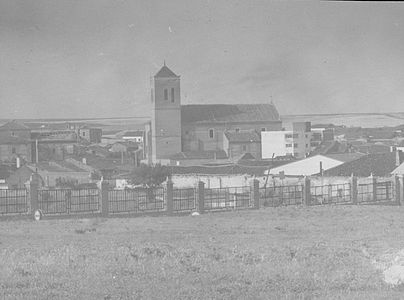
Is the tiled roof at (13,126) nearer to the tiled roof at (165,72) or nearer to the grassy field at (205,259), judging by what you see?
the grassy field at (205,259)

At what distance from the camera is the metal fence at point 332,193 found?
42.6ft

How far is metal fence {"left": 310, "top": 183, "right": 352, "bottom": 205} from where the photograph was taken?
13.0 metres

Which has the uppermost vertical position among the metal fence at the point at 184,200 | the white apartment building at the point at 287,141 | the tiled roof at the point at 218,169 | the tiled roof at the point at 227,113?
the tiled roof at the point at 227,113

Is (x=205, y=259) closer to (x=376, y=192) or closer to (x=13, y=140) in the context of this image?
(x=13, y=140)

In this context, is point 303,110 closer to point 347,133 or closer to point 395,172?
point 347,133

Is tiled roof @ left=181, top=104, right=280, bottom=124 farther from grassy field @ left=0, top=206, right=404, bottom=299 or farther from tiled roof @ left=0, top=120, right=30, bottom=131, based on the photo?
tiled roof @ left=0, top=120, right=30, bottom=131

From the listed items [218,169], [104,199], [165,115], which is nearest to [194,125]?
[165,115]

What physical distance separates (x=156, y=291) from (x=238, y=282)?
849mm

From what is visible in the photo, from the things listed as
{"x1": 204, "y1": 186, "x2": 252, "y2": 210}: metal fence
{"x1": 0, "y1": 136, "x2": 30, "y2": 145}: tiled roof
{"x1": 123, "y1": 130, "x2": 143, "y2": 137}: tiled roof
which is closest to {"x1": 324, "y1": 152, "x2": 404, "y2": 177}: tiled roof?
{"x1": 204, "y1": 186, "x2": 252, "y2": 210}: metal fence

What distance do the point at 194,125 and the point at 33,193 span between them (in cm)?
293

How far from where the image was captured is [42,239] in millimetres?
8453

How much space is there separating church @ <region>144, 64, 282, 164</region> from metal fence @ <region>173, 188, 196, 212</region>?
3510 millimetres

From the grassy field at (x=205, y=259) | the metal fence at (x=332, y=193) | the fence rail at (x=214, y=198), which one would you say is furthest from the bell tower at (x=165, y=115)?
the metal fence at (x=332, y=193)

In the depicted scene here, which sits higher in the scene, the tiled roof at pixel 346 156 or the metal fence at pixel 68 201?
the tiled roof at pixel 346 156
